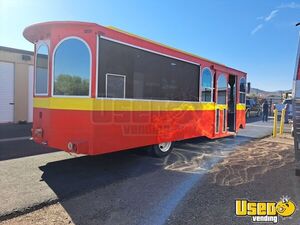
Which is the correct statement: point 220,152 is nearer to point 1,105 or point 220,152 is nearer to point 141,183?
point 141,183

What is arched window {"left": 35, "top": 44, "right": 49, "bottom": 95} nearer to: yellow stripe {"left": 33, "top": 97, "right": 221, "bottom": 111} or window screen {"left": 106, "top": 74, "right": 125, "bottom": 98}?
yellow stripe {"left": 33, "top": 97, "right": 221, "bottom": 111}

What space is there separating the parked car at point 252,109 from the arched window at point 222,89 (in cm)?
1762

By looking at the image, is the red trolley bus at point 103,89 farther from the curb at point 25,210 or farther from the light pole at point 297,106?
the light pole at point 297,106

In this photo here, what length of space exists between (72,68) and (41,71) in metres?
1.11

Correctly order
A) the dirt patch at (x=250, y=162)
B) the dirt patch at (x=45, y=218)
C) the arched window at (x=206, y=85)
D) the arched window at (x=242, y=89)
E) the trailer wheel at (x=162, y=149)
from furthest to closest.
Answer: the arched window at (x=242, y=89) → the arched window at (x=206, y=85) → the trailer wheel at (x=162, y=149) → the dirt patch at (x=250, y=162) → the dirt patch at (x=45, y=218)

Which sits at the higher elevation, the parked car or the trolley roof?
the trolley roof

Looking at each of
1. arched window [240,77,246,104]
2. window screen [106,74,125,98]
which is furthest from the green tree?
arched window [240,77,246,104]

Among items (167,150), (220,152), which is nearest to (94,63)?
(167,150)

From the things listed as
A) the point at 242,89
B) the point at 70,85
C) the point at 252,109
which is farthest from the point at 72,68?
the point at 252,109

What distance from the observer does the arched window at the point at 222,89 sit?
32.8 ft

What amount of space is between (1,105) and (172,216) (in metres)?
13.3

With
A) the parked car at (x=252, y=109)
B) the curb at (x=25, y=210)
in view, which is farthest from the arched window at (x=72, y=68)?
the parked car at (x=252, y=109)

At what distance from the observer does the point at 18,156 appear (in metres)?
7.40

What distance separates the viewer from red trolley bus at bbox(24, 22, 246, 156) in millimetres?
5395
